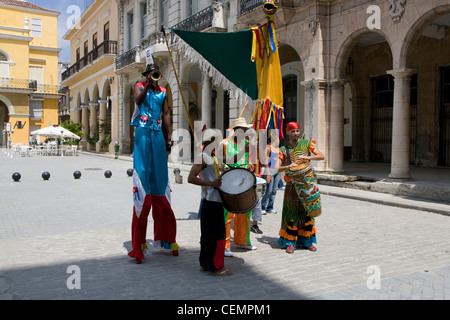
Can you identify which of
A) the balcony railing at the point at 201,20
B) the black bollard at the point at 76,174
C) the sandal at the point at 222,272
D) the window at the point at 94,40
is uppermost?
the window at the point at 94,40

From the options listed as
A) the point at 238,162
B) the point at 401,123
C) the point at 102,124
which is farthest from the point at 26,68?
the point at 238,162

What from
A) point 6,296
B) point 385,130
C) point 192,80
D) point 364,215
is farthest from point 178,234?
point 192,80

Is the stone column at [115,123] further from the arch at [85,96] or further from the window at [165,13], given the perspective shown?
the arch at [85,96]

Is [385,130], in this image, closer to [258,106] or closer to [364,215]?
[364,215]

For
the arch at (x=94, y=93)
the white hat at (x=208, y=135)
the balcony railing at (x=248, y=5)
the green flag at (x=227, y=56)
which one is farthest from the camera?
the arch at (x=94, y=93)

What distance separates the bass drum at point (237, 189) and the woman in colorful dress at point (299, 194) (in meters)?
0.98

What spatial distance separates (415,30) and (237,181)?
306 inches

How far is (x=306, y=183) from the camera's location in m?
5.29

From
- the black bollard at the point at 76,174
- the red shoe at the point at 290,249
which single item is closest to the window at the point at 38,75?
the black bollard at the point at 76,174

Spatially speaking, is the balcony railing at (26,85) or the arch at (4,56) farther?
the arch at (4,56)

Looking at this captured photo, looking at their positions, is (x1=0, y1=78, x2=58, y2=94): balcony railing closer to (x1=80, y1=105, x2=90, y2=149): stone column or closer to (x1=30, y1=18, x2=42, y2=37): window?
(x1=30, y1=18, x2=42, y2=37): window

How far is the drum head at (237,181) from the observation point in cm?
446

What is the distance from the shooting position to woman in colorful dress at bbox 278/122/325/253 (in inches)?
209

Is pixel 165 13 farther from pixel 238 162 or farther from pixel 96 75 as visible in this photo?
pixel 238 162
